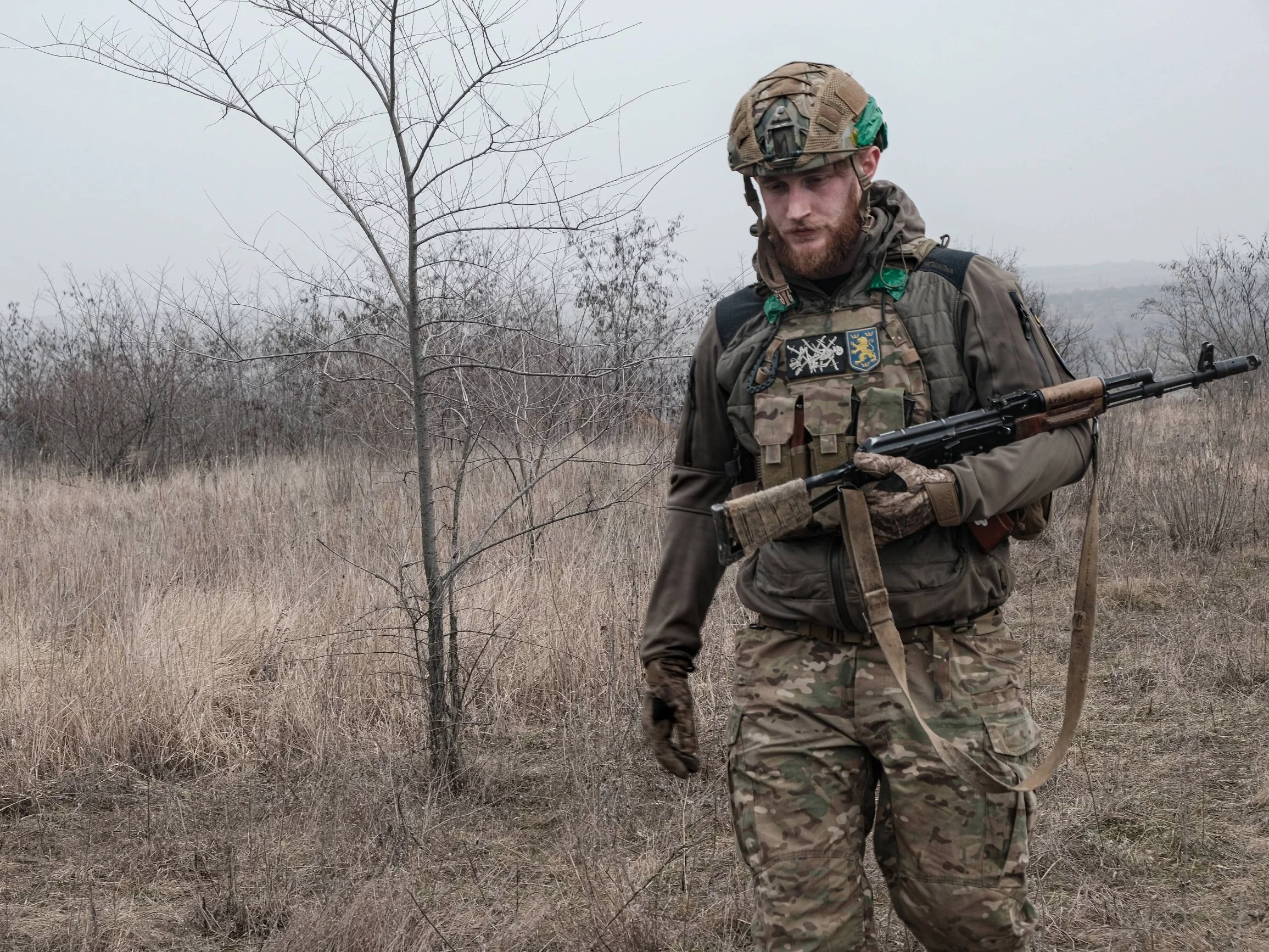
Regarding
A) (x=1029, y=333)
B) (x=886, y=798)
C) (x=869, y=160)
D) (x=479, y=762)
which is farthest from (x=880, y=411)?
(x=479, y=762)

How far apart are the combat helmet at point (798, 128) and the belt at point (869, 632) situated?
0.64m

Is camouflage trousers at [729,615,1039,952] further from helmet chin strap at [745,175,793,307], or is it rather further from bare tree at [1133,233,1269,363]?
bare tree at [1133,233,1269,363]

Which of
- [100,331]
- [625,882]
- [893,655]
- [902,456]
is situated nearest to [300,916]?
[625,882]

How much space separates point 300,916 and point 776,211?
202 cm

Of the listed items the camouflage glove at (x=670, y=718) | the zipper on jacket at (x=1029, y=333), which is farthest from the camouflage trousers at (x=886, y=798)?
the zipper on jacket at (x=1029, y=333)

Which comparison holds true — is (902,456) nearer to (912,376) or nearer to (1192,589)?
(912,376)

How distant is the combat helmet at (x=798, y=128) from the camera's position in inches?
87.4

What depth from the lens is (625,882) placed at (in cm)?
317

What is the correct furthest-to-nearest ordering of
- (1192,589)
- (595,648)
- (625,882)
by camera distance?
(1192,589)
(595,648)
(625,882)

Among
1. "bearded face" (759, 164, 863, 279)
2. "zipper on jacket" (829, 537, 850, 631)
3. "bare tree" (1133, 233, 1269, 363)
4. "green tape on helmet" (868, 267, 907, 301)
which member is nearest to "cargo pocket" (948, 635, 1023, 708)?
"zipper on jacket" (829, 537, 850, 631)

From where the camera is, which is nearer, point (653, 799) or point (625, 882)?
point (625, 882)

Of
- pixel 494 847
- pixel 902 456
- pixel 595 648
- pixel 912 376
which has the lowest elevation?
pixel 494 847

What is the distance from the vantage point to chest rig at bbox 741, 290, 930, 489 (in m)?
2.21

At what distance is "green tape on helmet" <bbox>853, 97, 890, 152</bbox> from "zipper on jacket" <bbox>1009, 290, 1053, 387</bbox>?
0.42 meters
